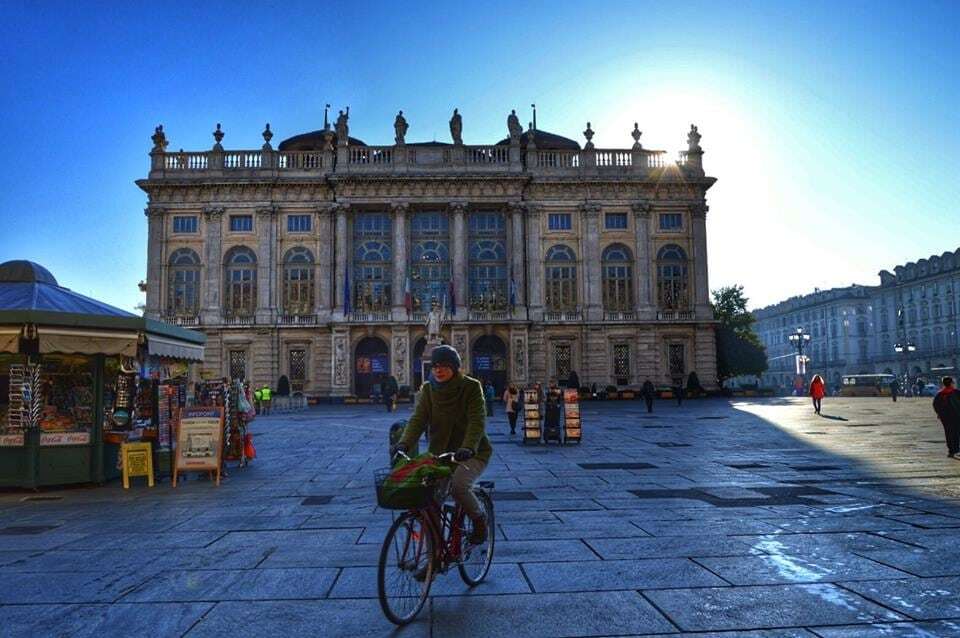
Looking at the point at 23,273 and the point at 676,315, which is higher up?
the point at 676,315

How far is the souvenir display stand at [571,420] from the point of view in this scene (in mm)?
17578

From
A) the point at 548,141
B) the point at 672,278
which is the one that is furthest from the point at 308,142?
the point at 672,278

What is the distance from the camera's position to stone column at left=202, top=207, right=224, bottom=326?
44.7 meters

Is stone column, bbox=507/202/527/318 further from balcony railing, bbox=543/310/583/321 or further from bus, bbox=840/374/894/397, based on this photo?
bus, bbox=840/374/894/397

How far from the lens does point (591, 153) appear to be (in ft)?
154

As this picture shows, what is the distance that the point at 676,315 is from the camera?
46.1 metres

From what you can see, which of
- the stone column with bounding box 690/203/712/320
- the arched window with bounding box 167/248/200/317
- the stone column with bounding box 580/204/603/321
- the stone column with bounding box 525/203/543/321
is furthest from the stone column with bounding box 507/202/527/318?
the arched window with bounding box 167/248/200/317

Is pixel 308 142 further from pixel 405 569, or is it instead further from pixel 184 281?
pixel 405 569

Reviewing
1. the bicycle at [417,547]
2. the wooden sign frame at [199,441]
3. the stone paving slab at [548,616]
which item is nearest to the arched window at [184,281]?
the wooden sign frame at [199,441]

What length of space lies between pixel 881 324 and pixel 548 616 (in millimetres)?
109510

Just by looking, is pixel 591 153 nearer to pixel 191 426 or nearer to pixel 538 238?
pixel 538 238

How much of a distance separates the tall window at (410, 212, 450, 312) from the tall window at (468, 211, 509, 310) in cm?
171

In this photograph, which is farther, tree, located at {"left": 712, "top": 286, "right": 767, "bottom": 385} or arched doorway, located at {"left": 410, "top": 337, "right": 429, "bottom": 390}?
tree, located at {"left": 712, "top": 286, "right": 767, "bottom": 385}

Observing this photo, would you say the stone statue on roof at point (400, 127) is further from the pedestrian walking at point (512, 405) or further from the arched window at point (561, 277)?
the pedestrian walking at point (512, 405)
